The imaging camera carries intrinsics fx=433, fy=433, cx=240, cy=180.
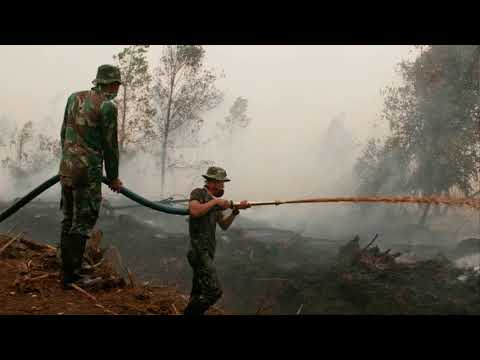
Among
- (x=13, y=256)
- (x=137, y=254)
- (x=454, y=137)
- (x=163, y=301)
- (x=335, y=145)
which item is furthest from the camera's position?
(x=335, y=145)

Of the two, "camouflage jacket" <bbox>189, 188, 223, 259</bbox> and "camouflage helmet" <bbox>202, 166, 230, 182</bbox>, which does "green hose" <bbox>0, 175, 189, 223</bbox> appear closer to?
"camouflage jacket" <bbox>189, 188, 223, 259</bbox>

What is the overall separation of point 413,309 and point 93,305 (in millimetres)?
10509

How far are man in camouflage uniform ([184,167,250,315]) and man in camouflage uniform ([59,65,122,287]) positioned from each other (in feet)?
3.38

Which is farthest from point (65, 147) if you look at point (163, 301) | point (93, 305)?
point (163, 301)

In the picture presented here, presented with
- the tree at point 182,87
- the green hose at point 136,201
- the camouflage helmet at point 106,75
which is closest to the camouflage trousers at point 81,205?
the green hose at point 136,201

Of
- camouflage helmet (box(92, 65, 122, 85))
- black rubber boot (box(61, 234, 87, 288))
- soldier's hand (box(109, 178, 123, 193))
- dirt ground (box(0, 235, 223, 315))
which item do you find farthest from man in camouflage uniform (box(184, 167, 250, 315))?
camouflage helmet (box(92, 65, 122, 85))

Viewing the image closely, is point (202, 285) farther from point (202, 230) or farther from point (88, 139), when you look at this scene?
point (88, 139)

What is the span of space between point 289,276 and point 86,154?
1137 centimetres

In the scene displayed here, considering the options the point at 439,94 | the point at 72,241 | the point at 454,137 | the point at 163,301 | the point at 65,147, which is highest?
the point at 439,94

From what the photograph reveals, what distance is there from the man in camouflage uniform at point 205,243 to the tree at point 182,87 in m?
24.2

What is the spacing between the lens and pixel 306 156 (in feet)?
168

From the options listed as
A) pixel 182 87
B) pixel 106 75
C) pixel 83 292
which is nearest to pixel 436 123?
pixel 182 87

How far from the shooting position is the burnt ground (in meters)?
12.9

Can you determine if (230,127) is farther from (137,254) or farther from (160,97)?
(137,254)
